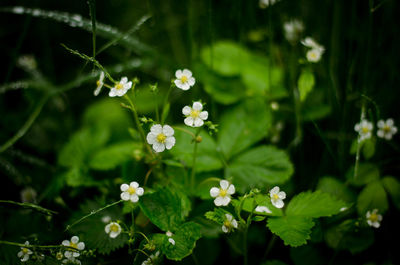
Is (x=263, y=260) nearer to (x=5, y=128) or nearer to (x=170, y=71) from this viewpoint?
(x=170, y=71)

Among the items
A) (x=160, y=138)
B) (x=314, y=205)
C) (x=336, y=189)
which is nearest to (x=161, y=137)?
(x=160, y=138)

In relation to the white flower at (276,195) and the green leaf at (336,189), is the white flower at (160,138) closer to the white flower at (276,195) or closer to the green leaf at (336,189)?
the white flower at (276,195)

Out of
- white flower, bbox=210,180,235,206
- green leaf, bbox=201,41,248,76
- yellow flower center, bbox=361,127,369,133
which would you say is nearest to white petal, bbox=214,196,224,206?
white flower, bbox=210,180,235,206

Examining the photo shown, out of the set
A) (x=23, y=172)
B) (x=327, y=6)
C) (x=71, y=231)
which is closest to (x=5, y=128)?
(x=23, y=172)

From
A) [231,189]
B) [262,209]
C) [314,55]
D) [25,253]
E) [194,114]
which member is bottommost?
[25,253]

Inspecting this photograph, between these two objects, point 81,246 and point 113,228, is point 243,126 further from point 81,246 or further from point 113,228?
point 81,246
